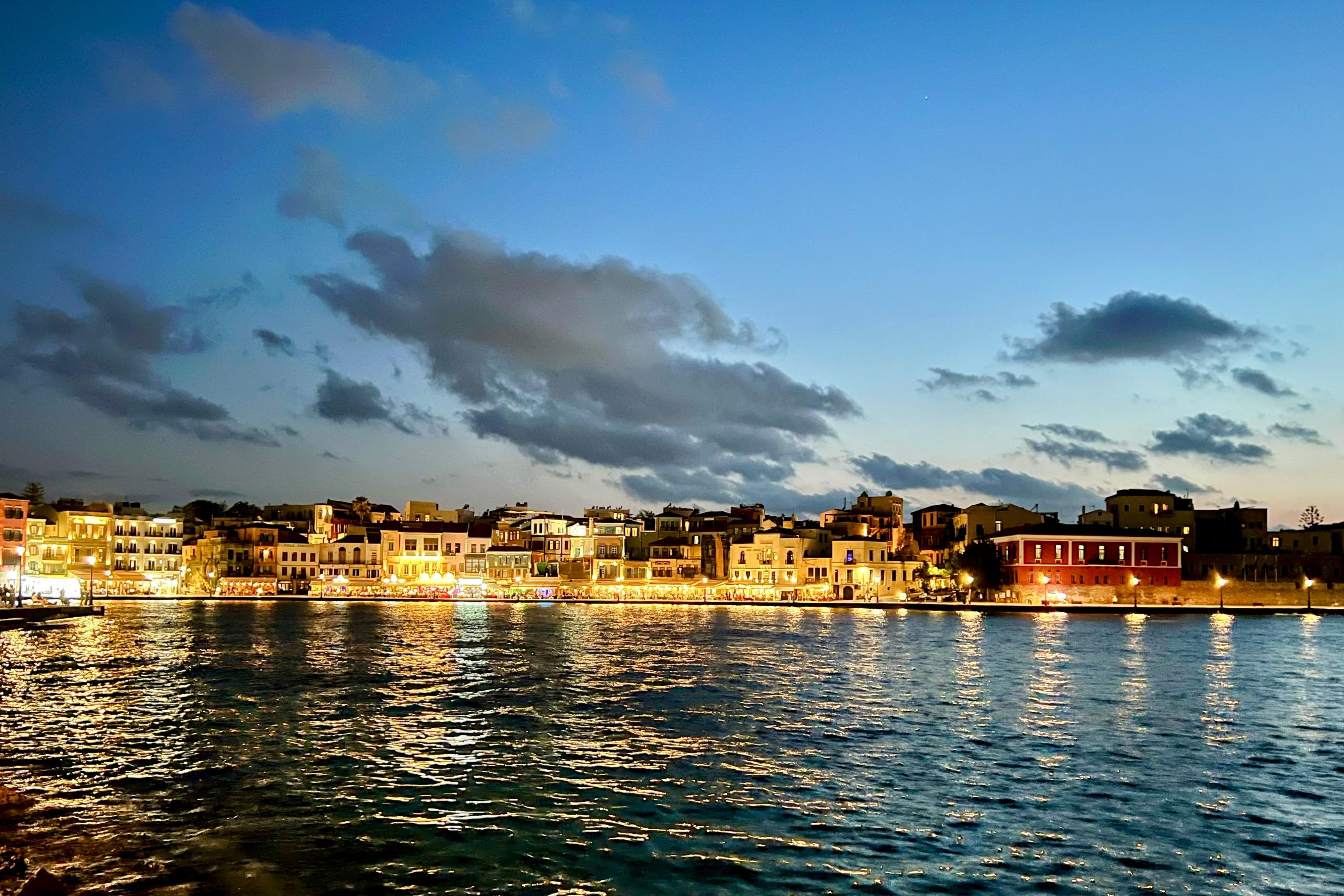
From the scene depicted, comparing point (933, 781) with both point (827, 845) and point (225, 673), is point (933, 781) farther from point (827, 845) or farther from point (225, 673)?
point (225, 673)

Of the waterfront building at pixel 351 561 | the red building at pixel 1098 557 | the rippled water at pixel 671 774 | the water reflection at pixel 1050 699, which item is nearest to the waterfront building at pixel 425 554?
the waterfront building at pixel 351 561

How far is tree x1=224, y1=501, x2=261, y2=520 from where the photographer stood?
14350cm

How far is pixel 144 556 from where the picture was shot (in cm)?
11588

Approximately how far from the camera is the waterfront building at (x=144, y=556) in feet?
372

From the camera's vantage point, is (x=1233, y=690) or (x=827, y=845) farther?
(x=1233, y=690)

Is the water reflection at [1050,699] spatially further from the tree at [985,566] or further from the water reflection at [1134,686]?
the tree at [985,566]

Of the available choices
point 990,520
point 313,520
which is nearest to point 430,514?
point 313,520

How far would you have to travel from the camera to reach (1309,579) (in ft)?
321

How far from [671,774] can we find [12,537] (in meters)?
77.2

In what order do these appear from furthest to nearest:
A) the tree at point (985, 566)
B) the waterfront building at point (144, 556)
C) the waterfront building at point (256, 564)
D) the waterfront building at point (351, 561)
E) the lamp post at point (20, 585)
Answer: the waterfront building at point (351, 561)
the waterfront building at point (256, 564)
the waterfront building at point (144, 556)
the tree at point (985, 566)
the lamp post at point (20, 585)

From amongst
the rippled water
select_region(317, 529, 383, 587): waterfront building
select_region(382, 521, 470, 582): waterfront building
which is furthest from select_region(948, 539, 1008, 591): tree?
select_region(317, 529, 383, 587): waterfront building

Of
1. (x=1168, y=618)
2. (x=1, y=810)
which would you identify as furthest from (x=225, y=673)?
(x=1168, y=618)

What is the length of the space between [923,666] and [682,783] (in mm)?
25092

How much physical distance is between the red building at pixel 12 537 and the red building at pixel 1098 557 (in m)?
82.1
